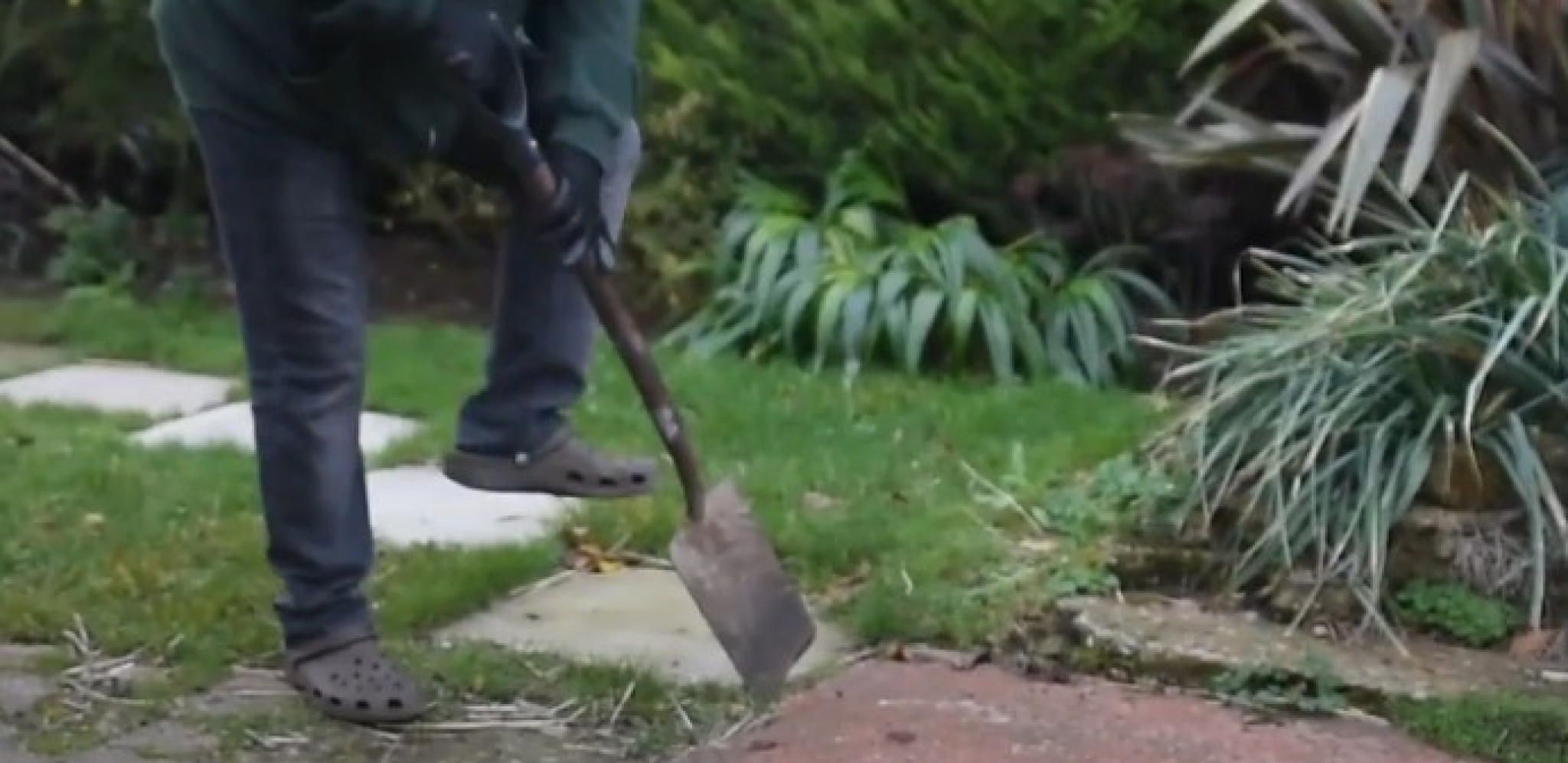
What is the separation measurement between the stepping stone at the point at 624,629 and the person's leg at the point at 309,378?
15.8 inches

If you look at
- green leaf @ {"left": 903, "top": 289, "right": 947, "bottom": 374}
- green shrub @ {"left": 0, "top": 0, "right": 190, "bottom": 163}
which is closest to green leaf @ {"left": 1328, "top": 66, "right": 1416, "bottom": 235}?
green leaf @ {"left": 903, "top": 289, "right": 947, "bottom": 374}

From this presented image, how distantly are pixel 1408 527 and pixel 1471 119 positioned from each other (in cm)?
193

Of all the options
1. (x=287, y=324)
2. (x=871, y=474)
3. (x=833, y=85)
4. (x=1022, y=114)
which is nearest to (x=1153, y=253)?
(x=1022, y=114)

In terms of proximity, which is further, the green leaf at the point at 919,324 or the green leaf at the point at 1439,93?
the green leaf at the point at 919,324

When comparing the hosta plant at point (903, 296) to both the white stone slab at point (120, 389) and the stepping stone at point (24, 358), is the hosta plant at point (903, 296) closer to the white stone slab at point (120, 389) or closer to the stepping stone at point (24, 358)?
the white stone slab at point (120, 389)

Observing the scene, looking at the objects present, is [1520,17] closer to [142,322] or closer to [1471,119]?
[1471,119]

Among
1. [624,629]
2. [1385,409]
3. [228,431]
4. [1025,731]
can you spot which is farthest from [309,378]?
[228,431]

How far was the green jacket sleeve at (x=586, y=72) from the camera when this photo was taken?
3885 mm

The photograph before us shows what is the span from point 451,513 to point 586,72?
149 centimetres

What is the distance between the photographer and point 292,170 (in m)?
3.75

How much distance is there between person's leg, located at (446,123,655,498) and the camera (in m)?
A: 4.25

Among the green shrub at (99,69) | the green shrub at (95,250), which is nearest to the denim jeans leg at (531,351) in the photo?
the green shrub at (99,69)

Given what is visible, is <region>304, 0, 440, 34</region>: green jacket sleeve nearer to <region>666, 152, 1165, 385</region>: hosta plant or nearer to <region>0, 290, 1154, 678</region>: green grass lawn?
<region>0, 290, 1154, 678</region>: green grass lawn

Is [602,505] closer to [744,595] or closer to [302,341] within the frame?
[744,595]
